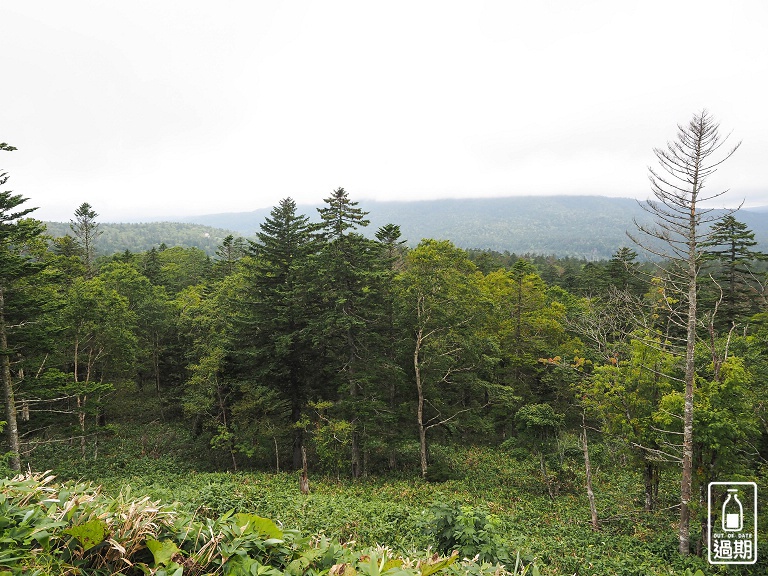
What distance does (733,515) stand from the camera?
11.0 metres

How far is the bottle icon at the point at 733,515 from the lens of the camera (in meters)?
10.8

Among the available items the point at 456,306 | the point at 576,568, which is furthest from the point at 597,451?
the point at 576,568

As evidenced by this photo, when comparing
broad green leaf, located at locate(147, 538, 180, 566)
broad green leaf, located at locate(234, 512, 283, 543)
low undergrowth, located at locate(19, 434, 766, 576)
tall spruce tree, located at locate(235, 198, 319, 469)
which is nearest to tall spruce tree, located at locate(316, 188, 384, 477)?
tall spruce tree, located at locate(235, 198, 319, 469)

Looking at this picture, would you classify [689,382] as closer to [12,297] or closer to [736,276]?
[736,276]

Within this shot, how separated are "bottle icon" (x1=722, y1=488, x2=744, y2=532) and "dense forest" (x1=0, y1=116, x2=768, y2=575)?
562 mm

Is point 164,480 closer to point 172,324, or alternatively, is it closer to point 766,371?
point 172,324

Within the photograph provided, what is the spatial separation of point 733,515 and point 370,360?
13204mm

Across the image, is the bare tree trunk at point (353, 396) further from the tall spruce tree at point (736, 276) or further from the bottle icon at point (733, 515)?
the tall spruce tree at point (736, 276)

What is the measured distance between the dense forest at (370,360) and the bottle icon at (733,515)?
0.56 metres

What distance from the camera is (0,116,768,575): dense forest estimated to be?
13.9m

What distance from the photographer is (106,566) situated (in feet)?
6.52

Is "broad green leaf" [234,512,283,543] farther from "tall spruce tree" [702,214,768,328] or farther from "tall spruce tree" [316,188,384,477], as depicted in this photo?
"tall spruce tree" [702,214,768,328]

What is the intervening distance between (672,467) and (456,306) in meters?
9.50

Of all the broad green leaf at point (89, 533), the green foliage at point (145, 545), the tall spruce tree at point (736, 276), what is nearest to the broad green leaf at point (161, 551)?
the green foliage at point (145, 545)
